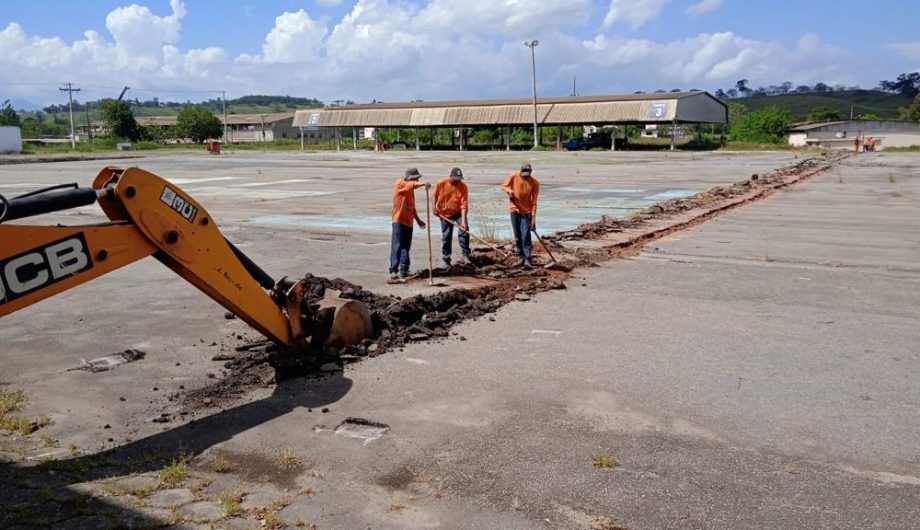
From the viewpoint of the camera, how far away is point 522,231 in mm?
13281

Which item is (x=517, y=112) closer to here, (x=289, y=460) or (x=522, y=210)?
(x=522, y=210)

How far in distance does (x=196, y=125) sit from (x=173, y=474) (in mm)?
123479

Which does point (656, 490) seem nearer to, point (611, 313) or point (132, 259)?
point (132, 259)

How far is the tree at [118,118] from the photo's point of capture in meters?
106

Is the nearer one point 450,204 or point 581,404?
point 581,404

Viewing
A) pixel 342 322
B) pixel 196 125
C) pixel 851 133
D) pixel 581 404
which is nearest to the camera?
pixel 581 404

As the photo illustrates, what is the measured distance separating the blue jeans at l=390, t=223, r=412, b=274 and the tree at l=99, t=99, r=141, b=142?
105 meters

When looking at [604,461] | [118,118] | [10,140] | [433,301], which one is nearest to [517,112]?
[10,140]

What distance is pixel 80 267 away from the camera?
4953 mm

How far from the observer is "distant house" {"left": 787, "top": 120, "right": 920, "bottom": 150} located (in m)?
88.2

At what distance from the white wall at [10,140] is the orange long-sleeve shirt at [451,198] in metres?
80.5

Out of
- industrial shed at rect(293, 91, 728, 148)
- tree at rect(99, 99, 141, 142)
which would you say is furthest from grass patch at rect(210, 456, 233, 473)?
tree at rect(99, 99, 141, 142)

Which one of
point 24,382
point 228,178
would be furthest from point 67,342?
point 228,178

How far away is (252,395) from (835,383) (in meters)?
5.16
